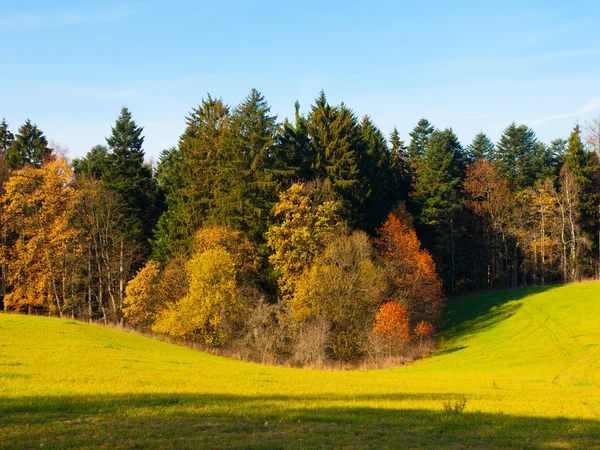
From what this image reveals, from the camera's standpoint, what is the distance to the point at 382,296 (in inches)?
1939

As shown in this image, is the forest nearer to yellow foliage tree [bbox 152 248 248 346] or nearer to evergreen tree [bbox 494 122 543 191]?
yellow foliage tree [bbox 152 248 248 346]

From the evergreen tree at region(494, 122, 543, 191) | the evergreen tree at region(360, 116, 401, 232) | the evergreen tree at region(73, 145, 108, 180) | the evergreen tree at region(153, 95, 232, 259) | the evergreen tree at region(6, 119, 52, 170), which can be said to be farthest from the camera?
the evergreen tree at region(494, 122, 543, 191)

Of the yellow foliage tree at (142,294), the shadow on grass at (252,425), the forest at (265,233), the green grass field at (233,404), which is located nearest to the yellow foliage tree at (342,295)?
the forest at (265,233)

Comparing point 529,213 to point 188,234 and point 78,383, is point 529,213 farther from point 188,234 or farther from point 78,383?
point 78,383

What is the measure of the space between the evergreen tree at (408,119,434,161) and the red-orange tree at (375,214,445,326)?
41361 millimetres

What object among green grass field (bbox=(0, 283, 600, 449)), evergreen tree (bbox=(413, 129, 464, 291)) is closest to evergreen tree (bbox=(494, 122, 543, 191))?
evergreen tree (bbox=(413, 129, 464, 291))

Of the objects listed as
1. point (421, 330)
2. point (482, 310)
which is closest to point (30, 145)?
point (421, 330)

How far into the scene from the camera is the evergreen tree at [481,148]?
93.9 metres

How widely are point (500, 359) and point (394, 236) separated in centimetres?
1776

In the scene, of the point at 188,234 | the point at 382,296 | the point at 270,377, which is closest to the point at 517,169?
the point at 382,296

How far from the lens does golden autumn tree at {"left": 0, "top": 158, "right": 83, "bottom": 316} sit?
171 feet

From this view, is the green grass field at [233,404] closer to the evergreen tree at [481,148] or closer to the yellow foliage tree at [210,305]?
the yellow foliage tree at [210,305]

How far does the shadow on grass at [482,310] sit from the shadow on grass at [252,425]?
1620 inches

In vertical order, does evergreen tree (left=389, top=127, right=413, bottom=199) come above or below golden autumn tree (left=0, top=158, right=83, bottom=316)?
above
